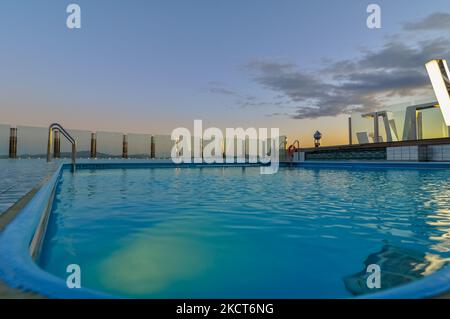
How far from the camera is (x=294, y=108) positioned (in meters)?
19.5

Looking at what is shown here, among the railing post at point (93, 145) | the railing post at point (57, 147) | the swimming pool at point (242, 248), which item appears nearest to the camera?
the swimming pool at point (242, 248)

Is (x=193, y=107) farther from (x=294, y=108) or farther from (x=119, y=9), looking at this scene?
(x=119, y=9)

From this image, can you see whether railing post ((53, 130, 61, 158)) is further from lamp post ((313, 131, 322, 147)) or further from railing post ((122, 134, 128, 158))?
lamp post ((313, 131, 322, 147))

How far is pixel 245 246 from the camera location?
2.49 meters

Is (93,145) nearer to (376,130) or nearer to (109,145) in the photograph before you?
(109,145)
